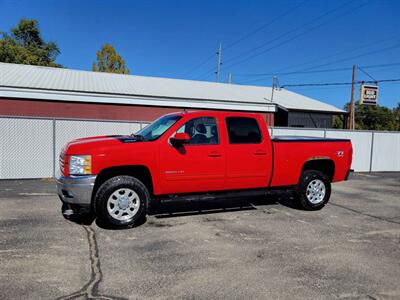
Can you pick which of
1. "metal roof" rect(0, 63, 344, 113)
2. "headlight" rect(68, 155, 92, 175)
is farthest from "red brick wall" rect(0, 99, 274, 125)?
"headlight" rect(68, 155, 92, 175)

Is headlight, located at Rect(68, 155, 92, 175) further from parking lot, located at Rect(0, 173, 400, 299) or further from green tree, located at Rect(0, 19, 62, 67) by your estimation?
green tree, located at Rect(0, 19, 62, 67)

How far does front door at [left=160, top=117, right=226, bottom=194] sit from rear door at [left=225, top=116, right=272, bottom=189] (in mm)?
228

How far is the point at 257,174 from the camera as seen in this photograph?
6992 millimetres

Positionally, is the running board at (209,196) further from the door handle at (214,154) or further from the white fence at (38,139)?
the white fence at (38,139)

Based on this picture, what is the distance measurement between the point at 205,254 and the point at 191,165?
1.89 meters

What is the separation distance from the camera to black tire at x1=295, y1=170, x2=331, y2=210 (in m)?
7.52

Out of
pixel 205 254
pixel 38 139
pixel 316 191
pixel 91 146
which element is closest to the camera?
pixel 205 254

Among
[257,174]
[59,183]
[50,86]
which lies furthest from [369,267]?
[50,86]

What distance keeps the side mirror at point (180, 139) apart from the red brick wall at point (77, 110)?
1105 centimetres

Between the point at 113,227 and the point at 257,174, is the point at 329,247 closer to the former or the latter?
the point at 257,174

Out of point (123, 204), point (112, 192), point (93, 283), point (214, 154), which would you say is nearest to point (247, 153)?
point (214, 154)

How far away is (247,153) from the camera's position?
6832mm

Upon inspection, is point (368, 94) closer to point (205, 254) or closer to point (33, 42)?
point (205, 254)

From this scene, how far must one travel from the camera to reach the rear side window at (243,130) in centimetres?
684
